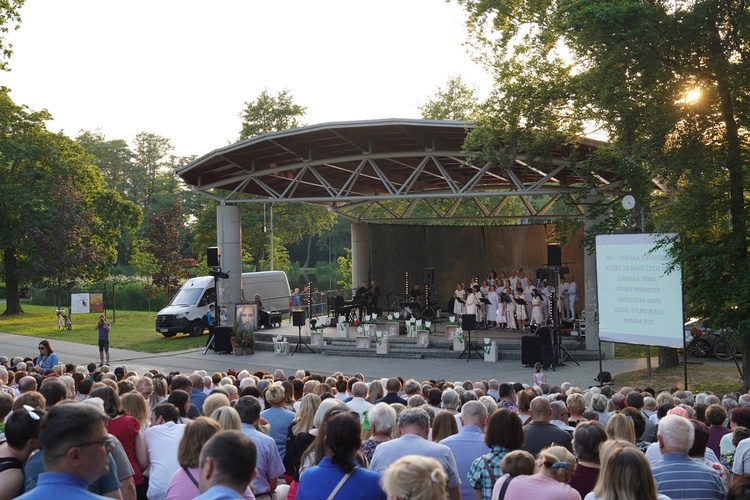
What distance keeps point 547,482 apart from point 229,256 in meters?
22.4

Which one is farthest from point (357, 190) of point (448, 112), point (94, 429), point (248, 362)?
point (94, 429)

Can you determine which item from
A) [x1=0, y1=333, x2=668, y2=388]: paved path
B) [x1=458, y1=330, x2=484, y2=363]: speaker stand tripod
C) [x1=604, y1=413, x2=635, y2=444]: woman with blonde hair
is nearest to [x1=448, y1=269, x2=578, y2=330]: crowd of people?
[x1=458, y1=330, x2=484, y2=363]: speaker stand tripod

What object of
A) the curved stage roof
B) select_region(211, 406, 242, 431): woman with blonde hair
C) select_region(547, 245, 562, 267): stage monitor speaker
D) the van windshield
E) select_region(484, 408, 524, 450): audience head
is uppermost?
the curved stage roof

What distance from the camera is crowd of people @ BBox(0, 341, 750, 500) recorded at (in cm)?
321

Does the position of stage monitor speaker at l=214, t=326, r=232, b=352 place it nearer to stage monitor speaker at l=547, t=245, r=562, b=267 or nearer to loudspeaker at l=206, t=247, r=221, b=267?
loudspeaker at l=206, t=247, r=221, b=267

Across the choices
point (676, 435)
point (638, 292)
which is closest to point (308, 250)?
point (638, 292)

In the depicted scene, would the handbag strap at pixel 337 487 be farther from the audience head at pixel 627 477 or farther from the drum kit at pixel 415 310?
the drum kit at pixel 415 310

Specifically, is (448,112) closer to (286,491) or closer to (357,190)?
(357,190)

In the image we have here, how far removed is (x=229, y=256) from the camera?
25938mm

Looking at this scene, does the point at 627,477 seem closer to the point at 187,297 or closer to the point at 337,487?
the point at 337,487

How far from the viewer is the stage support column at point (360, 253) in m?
33.7

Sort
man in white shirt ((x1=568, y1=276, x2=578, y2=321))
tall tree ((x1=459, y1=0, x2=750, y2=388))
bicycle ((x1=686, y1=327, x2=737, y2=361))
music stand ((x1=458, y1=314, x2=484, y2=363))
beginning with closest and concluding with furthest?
1. tall tree ((x1=459, y1=0, x2=750, y2=388))
2. bicycle ((x1=686, y1=327, x2=737, y2=361))
3. music stand ((x1=458, y1=314, x2=484, y2=363))
4. man in white shirt ((x1=568, y1=276, x2=578, y2=321))

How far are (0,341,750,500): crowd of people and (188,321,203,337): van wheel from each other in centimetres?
2148

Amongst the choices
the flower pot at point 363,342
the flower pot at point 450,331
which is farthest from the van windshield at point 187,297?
the flower pot at point 450,331
